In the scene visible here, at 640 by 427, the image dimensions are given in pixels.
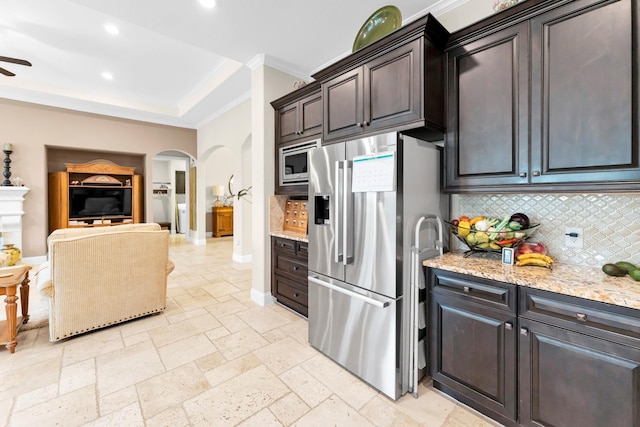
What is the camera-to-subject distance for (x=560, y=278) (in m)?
1.45

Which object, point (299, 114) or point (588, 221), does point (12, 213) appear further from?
point (588, 221)

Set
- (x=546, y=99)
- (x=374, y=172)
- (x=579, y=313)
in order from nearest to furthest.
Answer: (x=579, y=313)
(x=546, y=99)
(x=374, y=172)

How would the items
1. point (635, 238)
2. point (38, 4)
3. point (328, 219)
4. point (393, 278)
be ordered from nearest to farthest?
1. point (635, 238)
2. point (393, 278)
3. point (328, 219)
4. point (38, 4)

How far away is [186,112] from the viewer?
5812 millimetres

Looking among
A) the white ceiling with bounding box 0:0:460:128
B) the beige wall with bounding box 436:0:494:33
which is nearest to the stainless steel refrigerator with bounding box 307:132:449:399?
the beige wall with bounding box 436:0:494:33

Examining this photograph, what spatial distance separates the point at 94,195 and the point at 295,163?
19.6 feet

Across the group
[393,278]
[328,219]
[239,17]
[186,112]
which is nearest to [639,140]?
[393,278]

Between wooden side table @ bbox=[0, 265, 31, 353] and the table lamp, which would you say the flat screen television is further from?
wooden side table @ bbox=[0, 265, 31, 353]

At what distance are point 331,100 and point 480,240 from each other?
165 centimetres

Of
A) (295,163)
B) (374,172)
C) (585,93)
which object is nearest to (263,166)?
(295,163)

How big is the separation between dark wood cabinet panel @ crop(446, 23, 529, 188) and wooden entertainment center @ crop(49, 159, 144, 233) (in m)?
7.29

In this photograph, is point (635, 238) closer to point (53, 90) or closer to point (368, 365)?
point (368, 365)

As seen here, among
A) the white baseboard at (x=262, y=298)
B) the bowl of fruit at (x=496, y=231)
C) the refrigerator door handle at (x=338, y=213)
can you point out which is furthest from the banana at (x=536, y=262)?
the white baseboard at (x=262, y=298)

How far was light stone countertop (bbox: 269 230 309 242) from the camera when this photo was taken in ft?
9.45
